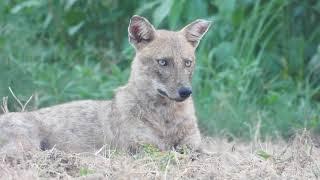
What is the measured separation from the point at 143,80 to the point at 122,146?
1.91 feet

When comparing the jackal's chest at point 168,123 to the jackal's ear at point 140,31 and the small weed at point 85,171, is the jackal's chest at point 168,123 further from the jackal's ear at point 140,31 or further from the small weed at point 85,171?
the small weed at point 85,171

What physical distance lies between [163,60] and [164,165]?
1.59 m

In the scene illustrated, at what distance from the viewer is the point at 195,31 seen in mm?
8508

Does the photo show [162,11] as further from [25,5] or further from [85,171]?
[85,171]

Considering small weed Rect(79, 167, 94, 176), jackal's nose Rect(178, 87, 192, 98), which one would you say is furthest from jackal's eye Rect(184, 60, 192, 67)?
small weed Rect(79, 167, 94, 176)

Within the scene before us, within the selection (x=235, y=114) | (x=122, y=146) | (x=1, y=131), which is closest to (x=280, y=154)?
(x=122, y=146)

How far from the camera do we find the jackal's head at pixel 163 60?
26.1 ft

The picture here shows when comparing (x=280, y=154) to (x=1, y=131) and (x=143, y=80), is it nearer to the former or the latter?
(x=143, y=80)

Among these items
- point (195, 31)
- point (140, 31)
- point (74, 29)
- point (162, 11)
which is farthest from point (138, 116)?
point (74, 29)

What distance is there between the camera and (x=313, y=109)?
34.6ft

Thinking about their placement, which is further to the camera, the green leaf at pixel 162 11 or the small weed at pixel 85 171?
the green leaf at pixel 162 11

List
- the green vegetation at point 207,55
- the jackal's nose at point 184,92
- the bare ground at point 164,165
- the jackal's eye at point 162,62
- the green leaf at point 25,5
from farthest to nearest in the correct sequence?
1. the green leaf at point 25,5
2. the green vegetation at point 207,55
3. the jackal's eye at point 162,62
4. the jackal's nose at point 184,92
5. the bare ground at point 164,165

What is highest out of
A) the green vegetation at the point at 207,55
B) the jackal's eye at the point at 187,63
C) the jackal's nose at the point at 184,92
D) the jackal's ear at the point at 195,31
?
the jackal's ear at the point at 195,31

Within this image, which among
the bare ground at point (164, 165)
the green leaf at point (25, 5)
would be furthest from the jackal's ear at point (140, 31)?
the green leaf at point (25, 5)
